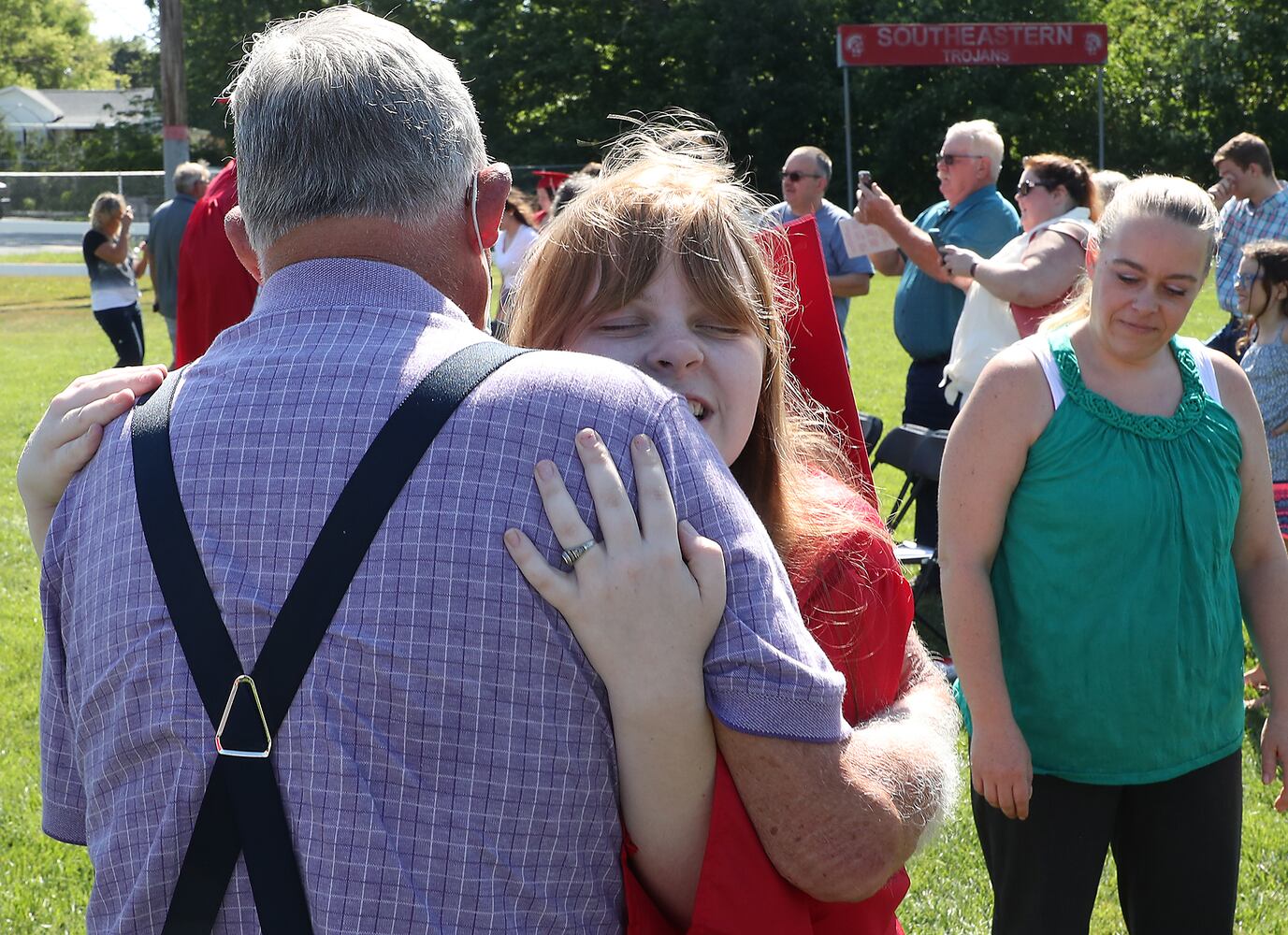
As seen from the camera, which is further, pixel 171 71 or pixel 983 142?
pixel 171 71

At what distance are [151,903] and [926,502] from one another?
5477 millimetres

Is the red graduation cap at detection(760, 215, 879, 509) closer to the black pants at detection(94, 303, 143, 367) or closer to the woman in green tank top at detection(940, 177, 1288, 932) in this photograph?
the woman in green tank top at detection(940, 177, 1288, 932)

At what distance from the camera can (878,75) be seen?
105 ft

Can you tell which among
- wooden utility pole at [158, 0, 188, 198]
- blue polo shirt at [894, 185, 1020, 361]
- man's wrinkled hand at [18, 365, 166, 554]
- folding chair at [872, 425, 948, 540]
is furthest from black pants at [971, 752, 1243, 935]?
wooden utility pole at [158, 0, 188, 198]

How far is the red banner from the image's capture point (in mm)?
27094

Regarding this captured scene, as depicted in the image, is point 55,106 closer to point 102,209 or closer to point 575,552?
point 102,209

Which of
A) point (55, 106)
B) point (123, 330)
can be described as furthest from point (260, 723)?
point (55, 106)

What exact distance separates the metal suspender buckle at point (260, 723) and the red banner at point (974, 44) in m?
26.7

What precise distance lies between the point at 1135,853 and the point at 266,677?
2116 millimetres

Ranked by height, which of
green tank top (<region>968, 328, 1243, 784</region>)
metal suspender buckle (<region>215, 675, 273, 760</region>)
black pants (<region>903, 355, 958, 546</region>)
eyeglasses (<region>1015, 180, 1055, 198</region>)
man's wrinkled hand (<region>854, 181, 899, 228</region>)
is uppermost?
eyeglasses (<region>1015, 180, 1055, 198</region>)

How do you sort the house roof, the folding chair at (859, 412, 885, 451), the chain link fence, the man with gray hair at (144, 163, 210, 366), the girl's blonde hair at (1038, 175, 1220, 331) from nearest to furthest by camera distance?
1. the girl's blonde hair at (1038, 175, 1220, 331)
2. the folding chair at (859, 412, 885, 451)
3. the man with gray hair at (144, 163, 210, 366)
4. the chain link fence
5. the house roof

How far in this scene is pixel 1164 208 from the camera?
279cm

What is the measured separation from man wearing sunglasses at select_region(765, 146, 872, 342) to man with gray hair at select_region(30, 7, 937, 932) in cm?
664

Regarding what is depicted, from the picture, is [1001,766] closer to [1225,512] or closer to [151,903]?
[1225,512]
